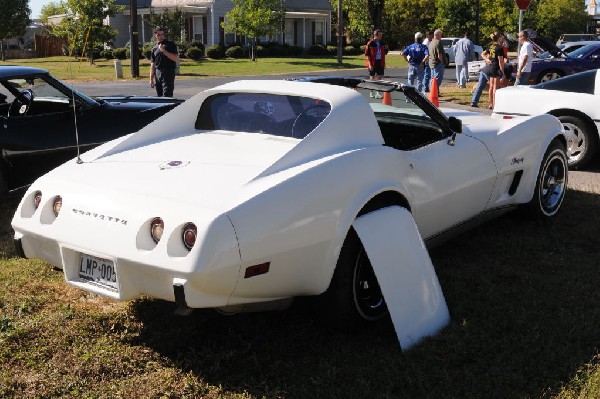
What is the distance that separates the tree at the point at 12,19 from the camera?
4559 centimetres

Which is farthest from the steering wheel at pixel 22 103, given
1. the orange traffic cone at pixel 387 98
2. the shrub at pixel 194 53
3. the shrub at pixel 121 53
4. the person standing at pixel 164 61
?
the shrub at pixel 121 53

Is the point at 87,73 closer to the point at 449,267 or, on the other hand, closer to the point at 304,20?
the point at 304,20

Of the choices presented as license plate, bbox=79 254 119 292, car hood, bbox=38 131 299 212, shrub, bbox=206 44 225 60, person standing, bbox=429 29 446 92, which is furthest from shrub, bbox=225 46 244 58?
license plate, bbox=79 254 119 292

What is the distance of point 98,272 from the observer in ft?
11.7

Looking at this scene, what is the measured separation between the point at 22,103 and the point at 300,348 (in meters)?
4.61

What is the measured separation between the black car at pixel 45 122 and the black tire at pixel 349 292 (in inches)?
139

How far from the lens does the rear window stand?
4.33m

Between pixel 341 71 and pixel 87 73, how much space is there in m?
11.2

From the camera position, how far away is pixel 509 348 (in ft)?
12.2

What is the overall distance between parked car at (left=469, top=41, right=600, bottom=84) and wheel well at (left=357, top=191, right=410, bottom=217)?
16002 mm

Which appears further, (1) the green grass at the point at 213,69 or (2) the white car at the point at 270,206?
(1) the green grass at the point at 213,69

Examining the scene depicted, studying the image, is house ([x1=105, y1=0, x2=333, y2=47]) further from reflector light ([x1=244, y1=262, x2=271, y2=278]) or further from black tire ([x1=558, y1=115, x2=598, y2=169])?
reflector light ([x1=244, y1=262, x2=271, y2=278])

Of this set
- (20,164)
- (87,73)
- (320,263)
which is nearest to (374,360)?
(320,263)

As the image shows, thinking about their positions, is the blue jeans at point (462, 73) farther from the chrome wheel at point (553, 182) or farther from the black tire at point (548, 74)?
the chrome wheel at point (553, 182)
